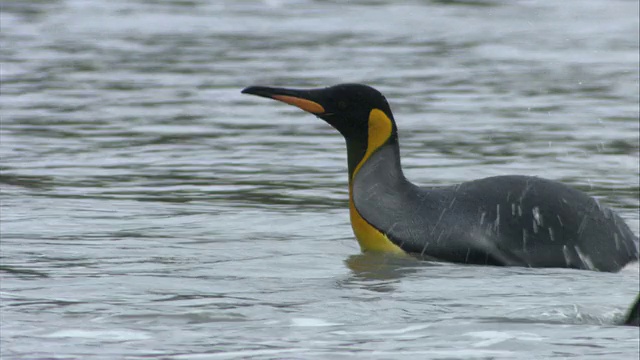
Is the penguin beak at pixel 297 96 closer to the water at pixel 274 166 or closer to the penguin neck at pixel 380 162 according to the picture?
the penguin neck at pixel 380 162

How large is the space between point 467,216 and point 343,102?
0.96 metres

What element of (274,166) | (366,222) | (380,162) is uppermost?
(380,162)

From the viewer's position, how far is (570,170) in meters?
11.1

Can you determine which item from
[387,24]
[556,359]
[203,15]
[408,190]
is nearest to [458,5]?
[387,24]

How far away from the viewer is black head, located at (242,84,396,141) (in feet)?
26.7

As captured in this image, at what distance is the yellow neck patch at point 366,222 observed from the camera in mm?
7973

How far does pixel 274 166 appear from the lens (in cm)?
1132

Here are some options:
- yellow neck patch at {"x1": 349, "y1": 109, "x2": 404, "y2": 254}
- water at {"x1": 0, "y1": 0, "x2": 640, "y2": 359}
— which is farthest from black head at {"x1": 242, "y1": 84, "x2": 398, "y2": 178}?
water at {"x1": 0, "y1": 0, "x2": 640, "y2": 359}

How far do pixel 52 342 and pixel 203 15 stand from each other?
647 inches

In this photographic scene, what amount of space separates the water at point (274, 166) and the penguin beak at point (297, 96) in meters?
0.81

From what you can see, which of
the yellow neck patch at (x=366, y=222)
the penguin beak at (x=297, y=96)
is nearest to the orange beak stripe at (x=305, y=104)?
the penguin beak at (x=297, y=96)

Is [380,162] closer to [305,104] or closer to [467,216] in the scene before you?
[305,104]

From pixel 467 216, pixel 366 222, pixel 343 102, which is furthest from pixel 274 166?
pixel 467 216

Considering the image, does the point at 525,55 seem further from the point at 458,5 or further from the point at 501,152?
the point at 501,152
